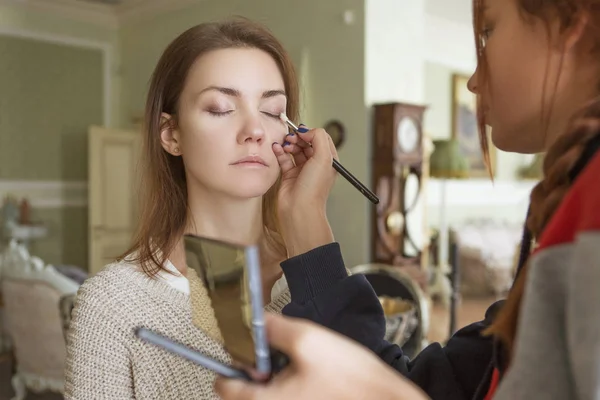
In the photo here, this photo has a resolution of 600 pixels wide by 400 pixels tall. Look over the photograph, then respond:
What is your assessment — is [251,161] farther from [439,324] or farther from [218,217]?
[439,324]

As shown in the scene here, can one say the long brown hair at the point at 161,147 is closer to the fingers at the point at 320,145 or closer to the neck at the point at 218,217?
the neck at the point at 218,217

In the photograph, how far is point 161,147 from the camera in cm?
99

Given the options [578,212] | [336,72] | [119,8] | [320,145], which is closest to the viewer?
[578,212]

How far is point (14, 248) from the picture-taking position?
9.91ft

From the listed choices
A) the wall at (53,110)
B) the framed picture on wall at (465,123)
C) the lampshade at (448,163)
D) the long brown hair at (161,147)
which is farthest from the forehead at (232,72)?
the framed picture on wall at (465,123)

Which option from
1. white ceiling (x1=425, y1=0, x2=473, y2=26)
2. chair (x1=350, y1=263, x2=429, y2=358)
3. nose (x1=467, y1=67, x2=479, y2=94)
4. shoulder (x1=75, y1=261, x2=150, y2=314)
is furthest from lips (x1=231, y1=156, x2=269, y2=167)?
white ceiling (x1=425, y1=0, x2=473, y2=26)

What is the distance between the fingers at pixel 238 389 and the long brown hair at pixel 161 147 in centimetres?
51

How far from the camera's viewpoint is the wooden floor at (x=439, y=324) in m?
3.33

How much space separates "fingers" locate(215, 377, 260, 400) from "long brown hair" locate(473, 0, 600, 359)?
0.59ft

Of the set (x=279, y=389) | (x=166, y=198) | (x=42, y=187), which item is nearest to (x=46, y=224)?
(x=42, y=187)

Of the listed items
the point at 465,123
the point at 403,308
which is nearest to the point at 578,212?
the point at 403,308

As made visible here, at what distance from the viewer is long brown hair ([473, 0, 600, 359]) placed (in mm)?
381

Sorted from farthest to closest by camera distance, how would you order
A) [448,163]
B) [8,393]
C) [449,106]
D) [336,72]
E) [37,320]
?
[449,106] < [448,163] < [336,72] < [8,393] < [37,320]

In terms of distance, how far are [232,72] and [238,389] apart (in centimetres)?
61
